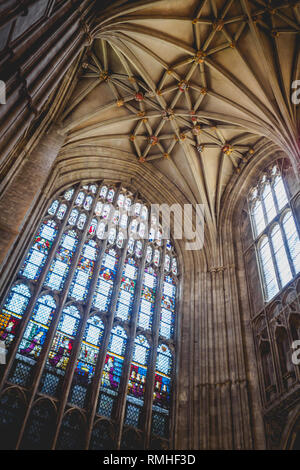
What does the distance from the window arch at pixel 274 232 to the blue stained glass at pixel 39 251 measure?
6.23 m

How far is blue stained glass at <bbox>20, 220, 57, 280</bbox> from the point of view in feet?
38.5

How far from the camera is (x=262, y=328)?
1136 cm

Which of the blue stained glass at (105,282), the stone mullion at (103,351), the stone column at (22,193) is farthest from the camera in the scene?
the blue stained glass at (105,282)

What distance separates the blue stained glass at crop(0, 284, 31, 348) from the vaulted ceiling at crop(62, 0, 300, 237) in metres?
5.11

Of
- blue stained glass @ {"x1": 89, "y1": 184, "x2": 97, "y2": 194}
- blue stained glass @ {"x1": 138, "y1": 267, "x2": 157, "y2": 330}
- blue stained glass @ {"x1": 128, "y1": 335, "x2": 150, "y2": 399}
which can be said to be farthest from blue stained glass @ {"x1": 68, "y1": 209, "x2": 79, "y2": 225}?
blue stained glass @ {"x1": 128, "y1": 335, "x2": 150, "y2": 399}

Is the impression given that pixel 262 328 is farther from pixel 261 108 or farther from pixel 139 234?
pixel 261 108

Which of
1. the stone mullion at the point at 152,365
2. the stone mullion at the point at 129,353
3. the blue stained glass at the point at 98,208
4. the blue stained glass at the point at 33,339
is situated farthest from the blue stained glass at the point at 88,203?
the blue stained glass at the point at 33,339

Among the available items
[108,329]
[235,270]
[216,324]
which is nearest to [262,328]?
[216,324]

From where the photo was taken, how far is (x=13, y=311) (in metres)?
10.7

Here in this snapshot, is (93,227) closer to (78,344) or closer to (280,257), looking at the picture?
(78,344)

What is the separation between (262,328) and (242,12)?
8.94 meters

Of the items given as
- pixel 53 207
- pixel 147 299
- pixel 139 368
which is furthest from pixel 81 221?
pixel 139 368

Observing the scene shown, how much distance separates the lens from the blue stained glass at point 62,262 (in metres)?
12.0

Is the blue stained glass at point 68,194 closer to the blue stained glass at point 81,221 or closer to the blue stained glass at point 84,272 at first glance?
the blue stained glass at point 81,221
